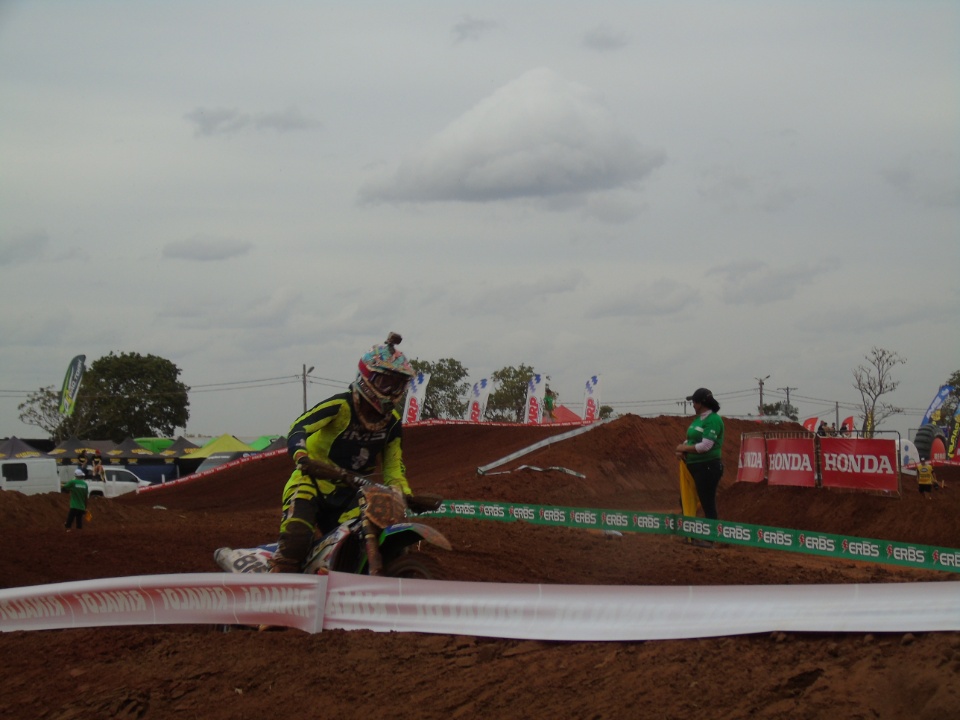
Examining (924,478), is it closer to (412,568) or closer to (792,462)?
(792,462)

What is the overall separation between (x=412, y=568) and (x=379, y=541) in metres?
0.30

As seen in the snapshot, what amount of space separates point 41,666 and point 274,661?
1790 millimetres

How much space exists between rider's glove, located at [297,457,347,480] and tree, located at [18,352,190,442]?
82525mm

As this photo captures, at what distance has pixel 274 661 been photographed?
18.0 ft

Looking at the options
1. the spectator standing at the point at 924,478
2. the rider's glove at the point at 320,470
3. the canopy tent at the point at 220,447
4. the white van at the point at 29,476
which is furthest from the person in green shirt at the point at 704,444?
the canopy tent at the point at 220,447

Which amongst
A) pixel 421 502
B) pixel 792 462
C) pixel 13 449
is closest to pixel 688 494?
pixel 792 462

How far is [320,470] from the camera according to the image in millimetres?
6574

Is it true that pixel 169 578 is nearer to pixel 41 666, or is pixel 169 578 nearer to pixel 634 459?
pixel 41 666

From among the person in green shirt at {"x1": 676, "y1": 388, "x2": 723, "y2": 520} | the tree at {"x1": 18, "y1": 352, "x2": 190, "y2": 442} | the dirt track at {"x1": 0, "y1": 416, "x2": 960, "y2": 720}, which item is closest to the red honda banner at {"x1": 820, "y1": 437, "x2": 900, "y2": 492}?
the person in green shirt at {"x1": 676, "y1": 388, "x2": 723, "y2": 520}

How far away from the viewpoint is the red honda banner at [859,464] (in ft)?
50.9

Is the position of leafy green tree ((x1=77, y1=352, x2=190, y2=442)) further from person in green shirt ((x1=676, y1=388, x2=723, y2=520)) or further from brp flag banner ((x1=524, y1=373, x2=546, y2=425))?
person in green shirt ((x1=676, y1=388, x2=723, y2=520))

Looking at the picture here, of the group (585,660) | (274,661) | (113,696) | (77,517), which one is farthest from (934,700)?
(77,517)

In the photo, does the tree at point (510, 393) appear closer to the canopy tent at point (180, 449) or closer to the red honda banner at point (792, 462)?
the canopy tent at point (180, 449)

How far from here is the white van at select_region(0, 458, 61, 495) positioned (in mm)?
30688
